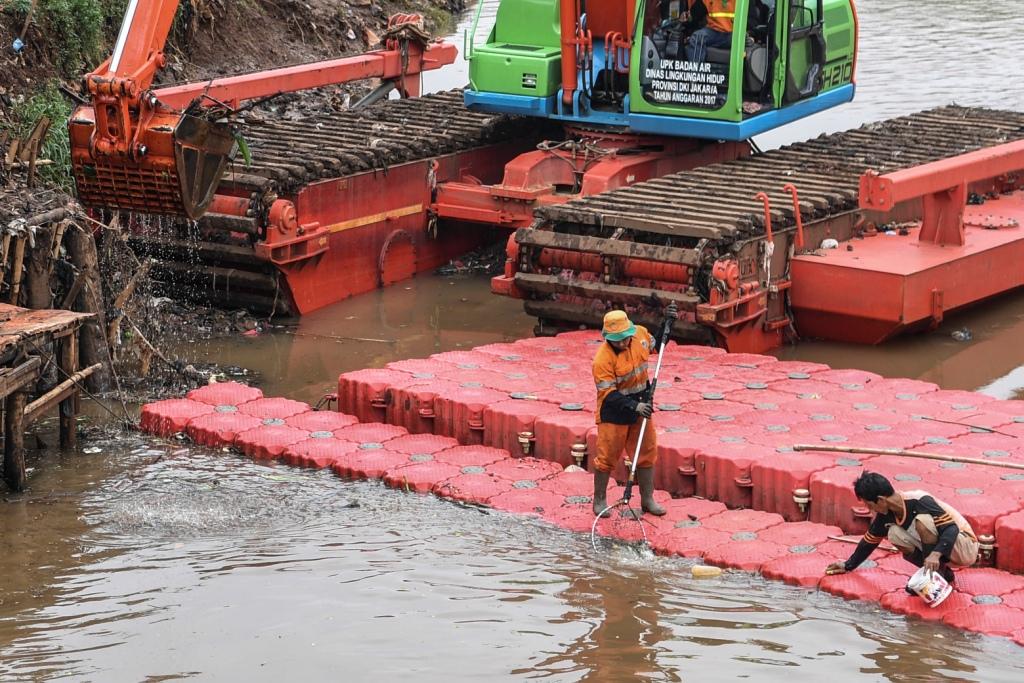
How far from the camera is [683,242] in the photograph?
1404 centimetres

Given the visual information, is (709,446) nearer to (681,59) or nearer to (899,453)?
→ (899,453)

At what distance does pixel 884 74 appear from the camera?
2770 centimetres

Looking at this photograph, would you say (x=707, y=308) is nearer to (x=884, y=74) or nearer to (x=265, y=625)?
(x=265, y=625)

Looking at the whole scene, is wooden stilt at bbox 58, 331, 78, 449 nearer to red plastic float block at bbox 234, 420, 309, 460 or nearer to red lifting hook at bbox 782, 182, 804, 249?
red plastic float block at bbox 234, 420, 309, 460

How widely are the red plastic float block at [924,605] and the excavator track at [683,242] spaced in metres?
4.78

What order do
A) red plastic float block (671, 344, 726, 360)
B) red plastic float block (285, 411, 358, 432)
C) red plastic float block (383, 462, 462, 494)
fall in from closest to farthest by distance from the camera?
1. red plastic float block (383, 462, 462, 494)
2. red plastic float block (285, 411, 358, 432)
3. red plastic float block (671, 344, 726, 360)

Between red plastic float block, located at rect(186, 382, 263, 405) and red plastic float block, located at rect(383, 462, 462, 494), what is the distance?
79.9 inches

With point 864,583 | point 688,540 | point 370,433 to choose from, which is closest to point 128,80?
point 370,433

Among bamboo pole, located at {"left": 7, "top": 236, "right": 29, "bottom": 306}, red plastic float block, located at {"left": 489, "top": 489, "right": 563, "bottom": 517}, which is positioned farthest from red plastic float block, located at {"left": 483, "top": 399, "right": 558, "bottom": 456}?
bamboo pole, located at {"left": 7, "top": 236, "right": 29, "bottom": 306}

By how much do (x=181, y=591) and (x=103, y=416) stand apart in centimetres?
380

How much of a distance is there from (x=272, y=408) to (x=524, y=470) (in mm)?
2390

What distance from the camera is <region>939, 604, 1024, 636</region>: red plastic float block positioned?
28.4 ft

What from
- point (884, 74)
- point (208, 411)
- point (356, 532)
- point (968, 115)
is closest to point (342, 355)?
point (208, 411)

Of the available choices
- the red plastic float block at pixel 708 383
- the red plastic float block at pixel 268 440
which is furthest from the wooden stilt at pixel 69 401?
the red plastic float block at pixel 708 383
